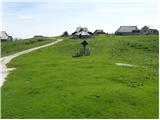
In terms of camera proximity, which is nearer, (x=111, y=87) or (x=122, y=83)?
(x=111, y=87)

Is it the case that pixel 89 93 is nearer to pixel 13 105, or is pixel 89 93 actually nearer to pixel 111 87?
pixel 111 87

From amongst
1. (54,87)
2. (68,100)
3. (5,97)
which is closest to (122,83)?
(54,87)

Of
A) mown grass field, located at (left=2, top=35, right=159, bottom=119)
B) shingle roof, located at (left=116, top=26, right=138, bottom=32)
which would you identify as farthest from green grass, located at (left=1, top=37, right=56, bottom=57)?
shingle roof, located at (left=116, top=26, right=138, bottom=32)

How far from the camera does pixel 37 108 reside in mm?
26297

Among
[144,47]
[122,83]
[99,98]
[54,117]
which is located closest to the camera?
[54,117]

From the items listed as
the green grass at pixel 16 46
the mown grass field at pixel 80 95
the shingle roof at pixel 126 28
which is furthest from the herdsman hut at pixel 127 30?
the mown grass field at pixel 80 95

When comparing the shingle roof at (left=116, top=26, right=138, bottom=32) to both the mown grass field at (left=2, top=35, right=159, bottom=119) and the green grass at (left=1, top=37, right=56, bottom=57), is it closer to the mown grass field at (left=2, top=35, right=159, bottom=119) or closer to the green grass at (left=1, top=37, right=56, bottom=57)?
the green grass at (left=1, top=37, right=56, bottom=57)

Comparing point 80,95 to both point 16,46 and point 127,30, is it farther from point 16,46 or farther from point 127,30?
point 127,30

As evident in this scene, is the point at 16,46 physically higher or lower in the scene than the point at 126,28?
lower

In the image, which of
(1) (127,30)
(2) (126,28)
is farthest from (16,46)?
(2) (126,28)

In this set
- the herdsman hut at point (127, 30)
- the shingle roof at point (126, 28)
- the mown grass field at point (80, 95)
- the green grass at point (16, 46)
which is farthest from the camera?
the shingle roof at point (126, 28)

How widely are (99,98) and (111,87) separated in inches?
179

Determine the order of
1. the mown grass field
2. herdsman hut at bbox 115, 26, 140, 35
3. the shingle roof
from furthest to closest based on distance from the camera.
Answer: the shingle roof
herdsman hut at bbox 115, 26, 140, 35
the mown grass field

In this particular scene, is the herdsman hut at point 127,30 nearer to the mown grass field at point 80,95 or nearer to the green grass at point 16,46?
the green grass at point 16,46
